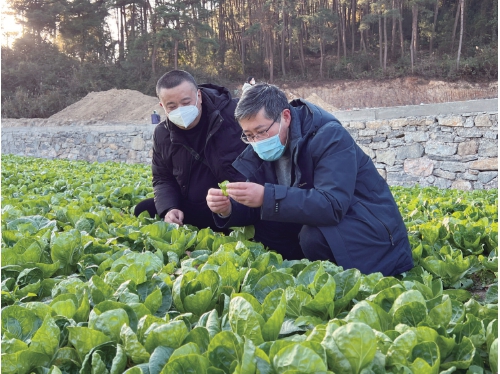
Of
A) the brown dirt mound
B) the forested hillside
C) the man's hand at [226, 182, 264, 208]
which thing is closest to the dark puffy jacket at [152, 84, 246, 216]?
the man's hand at [226, 182, 264, 208]

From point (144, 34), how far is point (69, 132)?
16.6 metres

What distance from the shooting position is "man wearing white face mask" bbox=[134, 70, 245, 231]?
394 centimetres

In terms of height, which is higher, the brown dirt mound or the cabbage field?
the brown dirt mound

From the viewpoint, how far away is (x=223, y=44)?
39.8m

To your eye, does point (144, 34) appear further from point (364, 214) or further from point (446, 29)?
point (364, 214)

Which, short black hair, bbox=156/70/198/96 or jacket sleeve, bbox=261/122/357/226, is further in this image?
short black hair, bbox=156/70/198/96

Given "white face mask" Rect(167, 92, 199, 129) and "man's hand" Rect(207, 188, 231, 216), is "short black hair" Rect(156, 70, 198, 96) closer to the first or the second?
"white face mask" Rect(167, 92, 199, 129)

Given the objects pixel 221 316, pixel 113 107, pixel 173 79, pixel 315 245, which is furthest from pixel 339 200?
pixel 113 107

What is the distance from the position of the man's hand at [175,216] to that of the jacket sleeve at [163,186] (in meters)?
0.11

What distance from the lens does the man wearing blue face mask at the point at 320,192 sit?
2723mm

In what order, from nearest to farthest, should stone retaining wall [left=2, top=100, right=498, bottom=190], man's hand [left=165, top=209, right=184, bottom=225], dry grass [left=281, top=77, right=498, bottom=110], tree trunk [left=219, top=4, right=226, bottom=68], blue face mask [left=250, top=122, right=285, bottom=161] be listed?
blue face mask [left=250, top=122, right=285, bottom=161] → man's hand [left=165, top=209, right=184, bottom=225] → stone retaining wall [left=2, top=100, right=498, bottom=190] → dry grass [left=281, top=77, right=498, bottom=110] → tree trunk [left=219, top=4, right=226, bottom=68]

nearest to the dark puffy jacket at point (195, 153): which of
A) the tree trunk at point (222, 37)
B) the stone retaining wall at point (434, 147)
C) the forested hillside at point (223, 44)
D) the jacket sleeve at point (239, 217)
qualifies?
the jacket sleeve at point (239, 217)

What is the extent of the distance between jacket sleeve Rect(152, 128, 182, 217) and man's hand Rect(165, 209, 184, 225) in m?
0.11

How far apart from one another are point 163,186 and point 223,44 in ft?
123
